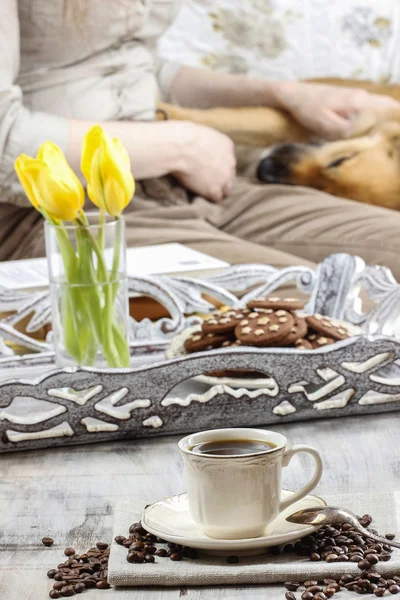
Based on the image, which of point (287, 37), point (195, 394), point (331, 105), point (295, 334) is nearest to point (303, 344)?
point (295, 334)

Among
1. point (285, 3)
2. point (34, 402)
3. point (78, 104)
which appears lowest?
point (34, 402)

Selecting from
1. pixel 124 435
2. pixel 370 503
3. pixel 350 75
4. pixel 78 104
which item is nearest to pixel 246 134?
pixel 350 75

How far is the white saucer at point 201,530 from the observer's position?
1.94 feet

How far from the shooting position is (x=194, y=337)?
98cm

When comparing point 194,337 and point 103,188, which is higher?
point 103,188

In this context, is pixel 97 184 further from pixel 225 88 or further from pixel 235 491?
pixel 225 88

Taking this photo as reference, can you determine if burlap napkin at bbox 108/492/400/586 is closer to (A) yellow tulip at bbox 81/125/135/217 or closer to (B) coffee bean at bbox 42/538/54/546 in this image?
(B) coffee bean at bbox 42/538/54/546

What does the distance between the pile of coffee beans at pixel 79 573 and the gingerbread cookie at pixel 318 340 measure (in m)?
0.40

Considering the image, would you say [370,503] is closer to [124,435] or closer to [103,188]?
[124,435]

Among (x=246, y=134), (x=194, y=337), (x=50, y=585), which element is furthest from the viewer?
(x=246, y=134)

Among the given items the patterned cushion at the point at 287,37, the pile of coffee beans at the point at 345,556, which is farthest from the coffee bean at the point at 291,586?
the patterned cushion at the point at 287,37

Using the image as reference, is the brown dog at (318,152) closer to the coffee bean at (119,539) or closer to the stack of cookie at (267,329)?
the stack of cookie at (267,329)

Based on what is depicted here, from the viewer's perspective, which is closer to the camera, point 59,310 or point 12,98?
point 59,310

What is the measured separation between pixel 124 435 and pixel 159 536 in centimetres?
27
